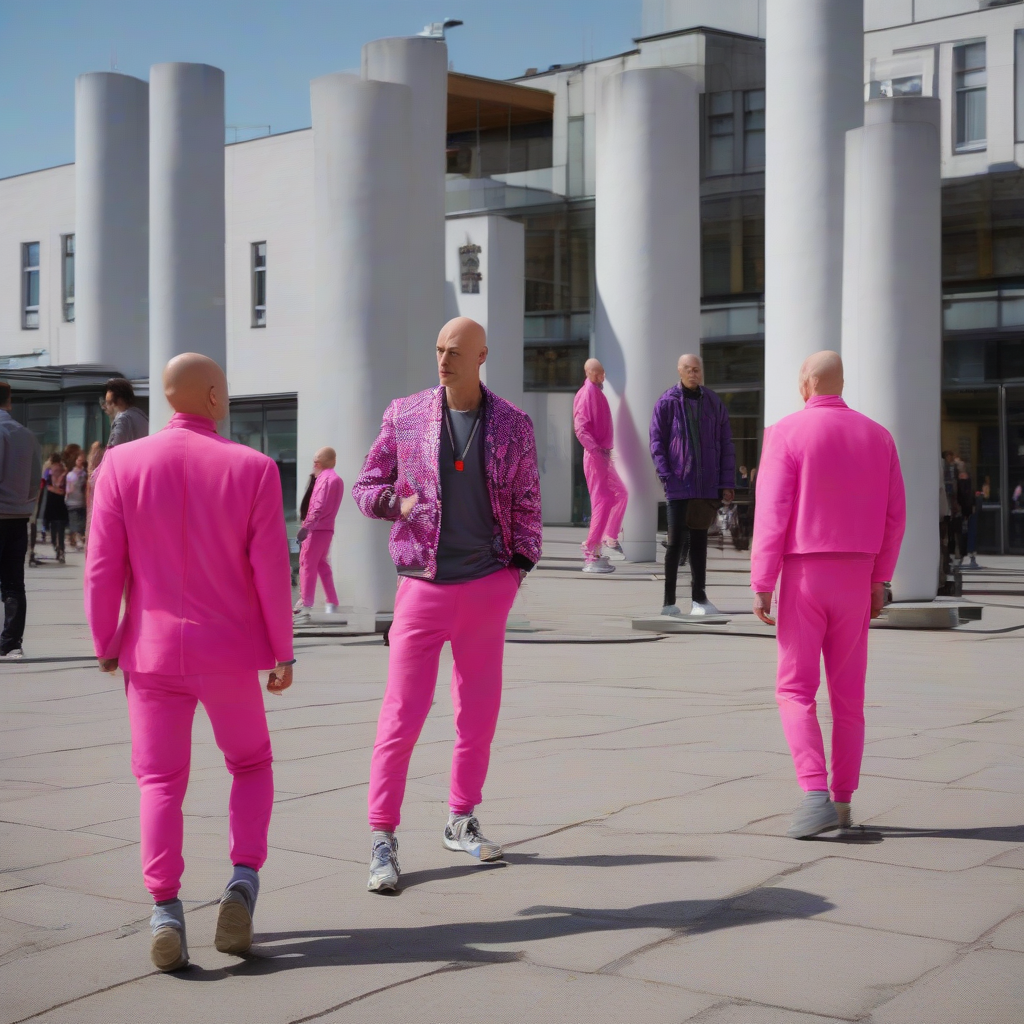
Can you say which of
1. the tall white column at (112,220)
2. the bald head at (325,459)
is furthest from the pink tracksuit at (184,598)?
the tall white column at (112,220)

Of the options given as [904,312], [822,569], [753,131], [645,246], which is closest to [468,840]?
[822,569]

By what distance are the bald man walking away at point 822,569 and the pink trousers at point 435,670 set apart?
1166 mm

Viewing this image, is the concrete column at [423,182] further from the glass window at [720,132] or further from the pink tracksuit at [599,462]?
the glass window at [720,132]

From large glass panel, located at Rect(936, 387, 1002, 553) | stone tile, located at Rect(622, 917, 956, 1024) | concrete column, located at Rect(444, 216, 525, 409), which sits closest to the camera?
stone tile, located at Rect(622, 917, 956, 1024)

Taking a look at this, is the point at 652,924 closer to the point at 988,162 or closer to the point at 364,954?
the point at 364,954

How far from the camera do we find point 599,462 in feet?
68.9

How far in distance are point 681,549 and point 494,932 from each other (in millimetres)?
9013

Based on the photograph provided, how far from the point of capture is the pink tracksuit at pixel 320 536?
12.7 metres

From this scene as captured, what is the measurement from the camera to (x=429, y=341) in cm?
1285

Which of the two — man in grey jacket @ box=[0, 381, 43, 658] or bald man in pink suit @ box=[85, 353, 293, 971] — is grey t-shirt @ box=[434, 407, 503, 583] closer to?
bald man in pink suit @ box=[85, 353, 293, 971]

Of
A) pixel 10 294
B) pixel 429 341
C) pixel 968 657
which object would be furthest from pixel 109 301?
pixel 968 657

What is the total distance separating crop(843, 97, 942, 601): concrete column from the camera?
44.3ft

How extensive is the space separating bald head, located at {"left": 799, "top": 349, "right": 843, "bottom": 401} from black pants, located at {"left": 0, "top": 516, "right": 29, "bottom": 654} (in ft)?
22.1

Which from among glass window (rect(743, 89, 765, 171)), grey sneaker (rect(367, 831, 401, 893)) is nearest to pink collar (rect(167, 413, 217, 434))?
grey sneaker (rect(367, 831, 401, 893))
